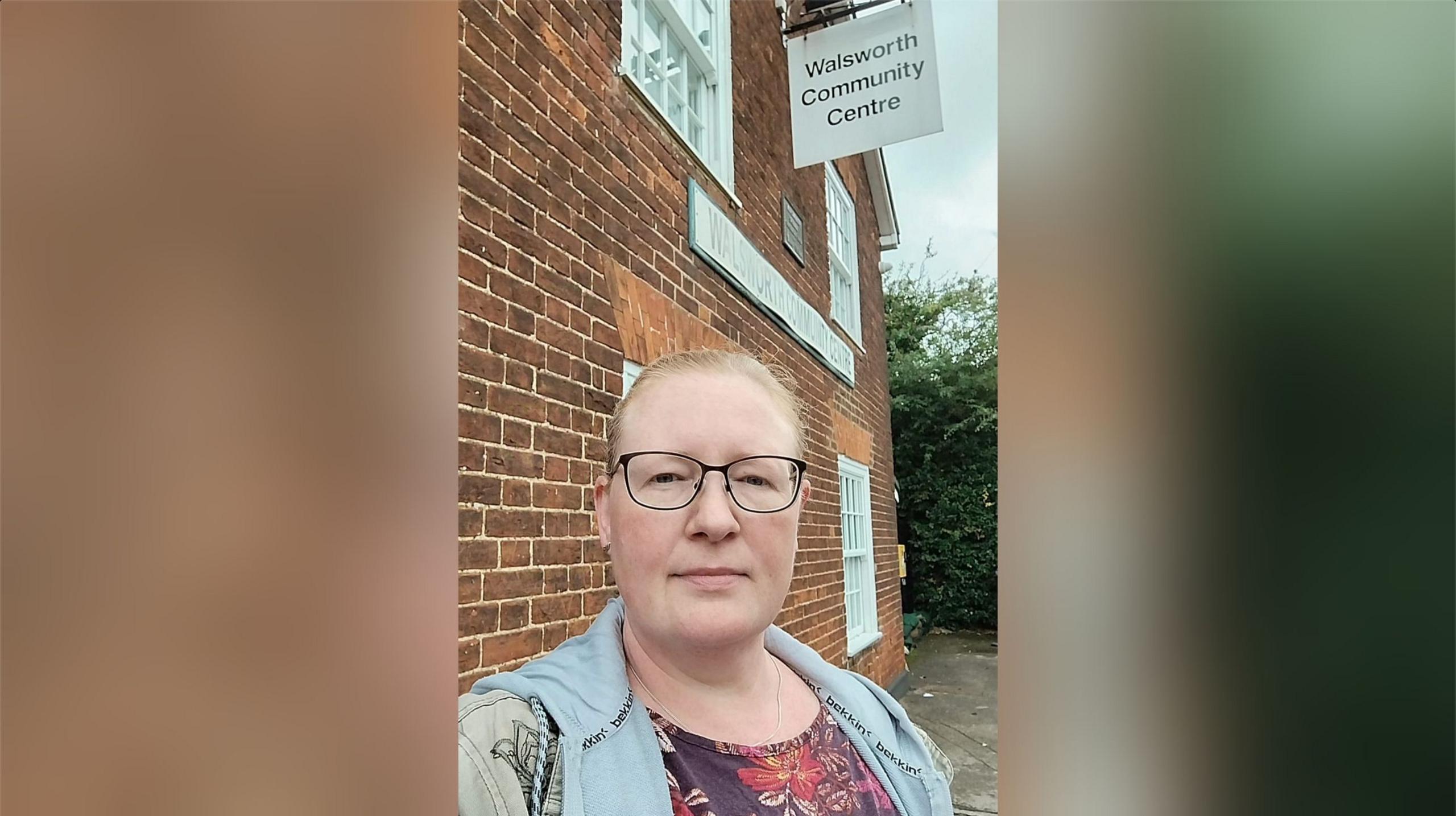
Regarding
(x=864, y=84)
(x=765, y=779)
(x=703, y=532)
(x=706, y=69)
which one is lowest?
(x=765, y=779)

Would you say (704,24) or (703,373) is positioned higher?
(704,24)

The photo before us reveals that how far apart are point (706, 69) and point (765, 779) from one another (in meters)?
0.80

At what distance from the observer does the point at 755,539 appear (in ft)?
2.16

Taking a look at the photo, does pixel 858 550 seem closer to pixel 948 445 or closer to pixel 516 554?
pixel 948 445

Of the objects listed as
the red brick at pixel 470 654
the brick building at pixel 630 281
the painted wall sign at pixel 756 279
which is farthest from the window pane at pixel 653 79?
the red brick at pixel 470 654

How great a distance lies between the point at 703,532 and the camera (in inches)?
25.5

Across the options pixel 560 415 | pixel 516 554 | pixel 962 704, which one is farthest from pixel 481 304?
pixel 962 704

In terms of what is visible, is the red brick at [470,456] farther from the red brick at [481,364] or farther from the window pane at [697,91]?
Answer: the window pane at [697,91]

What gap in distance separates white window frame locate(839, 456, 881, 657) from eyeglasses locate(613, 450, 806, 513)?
19 cm
